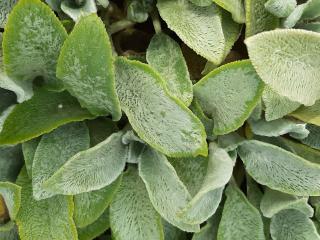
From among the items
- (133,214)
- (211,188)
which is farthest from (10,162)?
(211,188)

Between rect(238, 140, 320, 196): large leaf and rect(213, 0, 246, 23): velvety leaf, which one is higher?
rect(213, 0, 246, 23): velvety leaf

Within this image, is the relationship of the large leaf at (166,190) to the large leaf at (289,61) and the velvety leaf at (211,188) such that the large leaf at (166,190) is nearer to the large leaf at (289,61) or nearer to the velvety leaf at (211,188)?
the velvety leaf at (211,188)

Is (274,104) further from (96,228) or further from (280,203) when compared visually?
(96,228)

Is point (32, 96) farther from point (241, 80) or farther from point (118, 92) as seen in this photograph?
point (241, 80)

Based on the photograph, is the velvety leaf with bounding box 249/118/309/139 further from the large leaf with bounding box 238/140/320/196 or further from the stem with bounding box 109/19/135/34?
the stem with bounding box 109/19/135/34

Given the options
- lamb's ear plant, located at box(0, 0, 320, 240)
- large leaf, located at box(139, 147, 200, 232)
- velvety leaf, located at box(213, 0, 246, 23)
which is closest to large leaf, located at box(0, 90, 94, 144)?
lamb's ear plant, located at box(0, 0, 320, 240)

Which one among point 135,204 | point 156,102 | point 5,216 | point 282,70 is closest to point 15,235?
point 5,216
